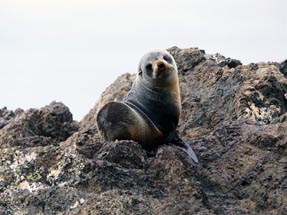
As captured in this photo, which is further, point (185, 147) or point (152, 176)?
point (185, 147)

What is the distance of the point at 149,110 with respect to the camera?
1073 cm

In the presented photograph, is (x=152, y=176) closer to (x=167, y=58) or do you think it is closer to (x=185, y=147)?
(x=185, y=147)

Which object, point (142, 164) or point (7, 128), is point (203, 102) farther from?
point (142, 164)

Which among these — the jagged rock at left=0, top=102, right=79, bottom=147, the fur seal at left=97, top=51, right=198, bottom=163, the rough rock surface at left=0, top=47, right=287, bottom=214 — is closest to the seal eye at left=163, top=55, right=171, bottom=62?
the fur seal at left=97, top=51, right=198, bottom=163

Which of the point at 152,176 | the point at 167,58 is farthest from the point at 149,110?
the point at 152,176

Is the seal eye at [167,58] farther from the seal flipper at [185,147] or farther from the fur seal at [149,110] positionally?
the seal flipper at [185,147]

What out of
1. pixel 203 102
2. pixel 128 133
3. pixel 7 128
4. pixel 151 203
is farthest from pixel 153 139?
pixel 151 203

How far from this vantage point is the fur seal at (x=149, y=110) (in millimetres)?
10242

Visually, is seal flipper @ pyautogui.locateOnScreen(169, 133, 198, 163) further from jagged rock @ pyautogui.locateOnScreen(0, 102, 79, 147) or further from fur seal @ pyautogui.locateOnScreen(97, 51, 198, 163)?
jagged rock @ pyautogui.locateOnScreen(0, 102, 79, 147)

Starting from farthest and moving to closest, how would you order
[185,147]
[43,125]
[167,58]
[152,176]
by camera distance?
1. [43,125]
2. [167,58]
3. [185,147]
4. [152,176]

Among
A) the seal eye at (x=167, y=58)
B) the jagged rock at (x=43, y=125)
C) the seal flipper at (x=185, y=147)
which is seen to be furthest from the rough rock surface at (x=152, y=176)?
the jagged rock at (x=43, y=125)

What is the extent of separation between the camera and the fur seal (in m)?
10.2

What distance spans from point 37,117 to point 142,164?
528cm

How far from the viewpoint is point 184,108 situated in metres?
12.3
